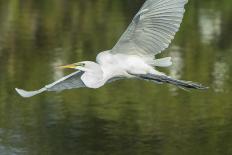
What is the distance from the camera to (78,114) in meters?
11.9

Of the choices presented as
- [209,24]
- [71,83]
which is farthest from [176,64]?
[71,83]

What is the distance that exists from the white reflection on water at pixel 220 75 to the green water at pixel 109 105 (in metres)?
0.02

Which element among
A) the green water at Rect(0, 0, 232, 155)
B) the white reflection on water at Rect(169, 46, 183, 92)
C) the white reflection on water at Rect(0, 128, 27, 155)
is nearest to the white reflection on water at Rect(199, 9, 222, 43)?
the green water at Rect(0, 0, 232, 155)

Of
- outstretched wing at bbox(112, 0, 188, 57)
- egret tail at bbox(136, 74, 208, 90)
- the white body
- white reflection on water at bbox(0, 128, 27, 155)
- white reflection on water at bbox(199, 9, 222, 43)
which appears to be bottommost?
white reflection on water at bbox(199, 9, 222, 43)

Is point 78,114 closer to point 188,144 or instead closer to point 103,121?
point 103,121

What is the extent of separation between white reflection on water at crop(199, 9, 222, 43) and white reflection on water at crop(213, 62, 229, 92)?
3.62m

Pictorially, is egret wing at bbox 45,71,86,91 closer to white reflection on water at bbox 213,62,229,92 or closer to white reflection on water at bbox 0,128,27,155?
white reflection on water at bbox 0,128,27,155

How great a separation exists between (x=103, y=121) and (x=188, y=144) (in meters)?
1.42

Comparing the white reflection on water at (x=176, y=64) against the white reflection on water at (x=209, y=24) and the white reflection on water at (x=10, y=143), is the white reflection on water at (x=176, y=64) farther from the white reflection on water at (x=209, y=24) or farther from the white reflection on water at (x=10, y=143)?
the white reflection on water at (x=10, y=143)

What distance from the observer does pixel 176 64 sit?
15789mm

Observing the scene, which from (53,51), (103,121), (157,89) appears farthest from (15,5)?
(103,121)

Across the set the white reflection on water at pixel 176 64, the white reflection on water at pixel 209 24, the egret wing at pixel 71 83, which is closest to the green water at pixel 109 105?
the white reflection on water at pixel 176 64

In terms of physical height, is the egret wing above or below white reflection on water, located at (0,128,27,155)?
above

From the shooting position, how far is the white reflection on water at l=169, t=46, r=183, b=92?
48.2 feet
